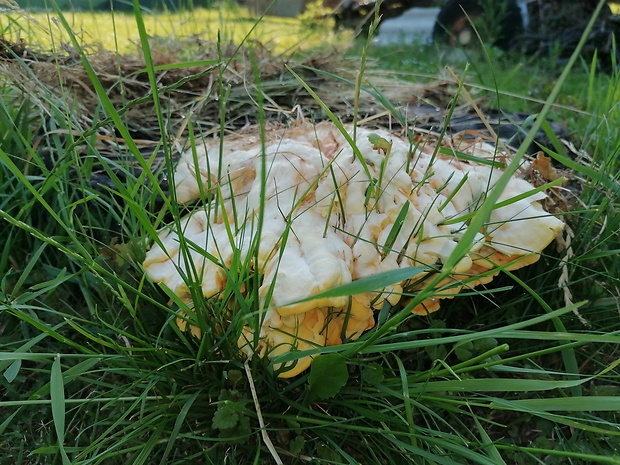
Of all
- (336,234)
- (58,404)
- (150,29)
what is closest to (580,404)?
(336,234)

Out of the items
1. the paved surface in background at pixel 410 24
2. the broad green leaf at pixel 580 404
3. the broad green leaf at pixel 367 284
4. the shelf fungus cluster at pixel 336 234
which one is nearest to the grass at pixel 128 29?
the shelf fungus cluster at pixel 336 234

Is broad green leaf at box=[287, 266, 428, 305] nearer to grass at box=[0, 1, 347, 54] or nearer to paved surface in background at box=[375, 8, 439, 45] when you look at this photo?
grass at box=[0, 1, 347, 54]

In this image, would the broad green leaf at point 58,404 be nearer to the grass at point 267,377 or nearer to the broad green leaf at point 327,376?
the grass at point 267,377

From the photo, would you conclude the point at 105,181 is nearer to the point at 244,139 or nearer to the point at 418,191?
the point at 244,139

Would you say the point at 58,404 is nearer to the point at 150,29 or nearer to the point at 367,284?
the point at 367,284

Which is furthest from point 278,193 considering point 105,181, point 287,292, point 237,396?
point 105,181

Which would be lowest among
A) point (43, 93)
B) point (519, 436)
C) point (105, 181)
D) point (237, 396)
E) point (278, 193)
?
point (519, 436)

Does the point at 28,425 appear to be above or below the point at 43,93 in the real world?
below
